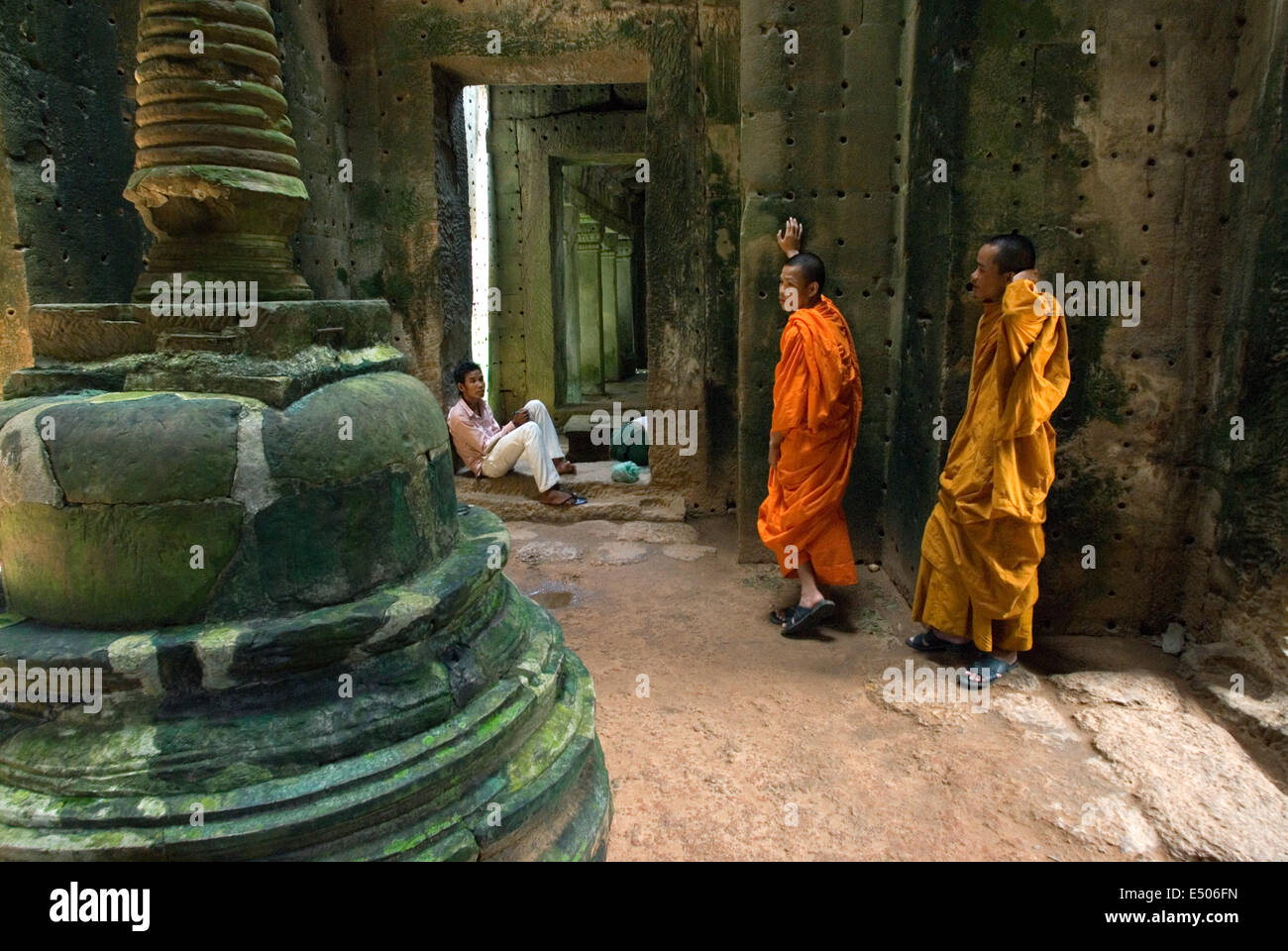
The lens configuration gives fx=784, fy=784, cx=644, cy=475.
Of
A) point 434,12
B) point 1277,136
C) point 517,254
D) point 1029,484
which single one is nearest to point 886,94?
point 1277,136

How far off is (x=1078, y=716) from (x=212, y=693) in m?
3.26

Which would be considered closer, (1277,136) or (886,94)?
(1277,136)

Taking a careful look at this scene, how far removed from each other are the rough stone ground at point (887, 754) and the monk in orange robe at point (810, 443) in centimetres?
34

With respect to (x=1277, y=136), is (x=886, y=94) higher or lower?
higher

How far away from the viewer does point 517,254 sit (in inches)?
358

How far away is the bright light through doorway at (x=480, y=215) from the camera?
323 inches

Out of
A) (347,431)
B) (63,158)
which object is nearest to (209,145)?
(347,431)

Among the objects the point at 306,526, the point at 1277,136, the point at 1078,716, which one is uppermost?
the point at 1277,136

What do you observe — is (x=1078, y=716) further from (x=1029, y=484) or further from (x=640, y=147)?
(x=640, y=147)

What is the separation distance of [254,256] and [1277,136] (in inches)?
154

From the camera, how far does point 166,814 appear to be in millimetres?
1590

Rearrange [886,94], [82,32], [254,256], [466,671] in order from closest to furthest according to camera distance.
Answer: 1. [466,671]
2. [254,256]
3. [82,32]
4. [886,94]

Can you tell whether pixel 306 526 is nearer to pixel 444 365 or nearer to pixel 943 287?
pixel 943 287

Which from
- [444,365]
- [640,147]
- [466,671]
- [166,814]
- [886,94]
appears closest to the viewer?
[166,814]
